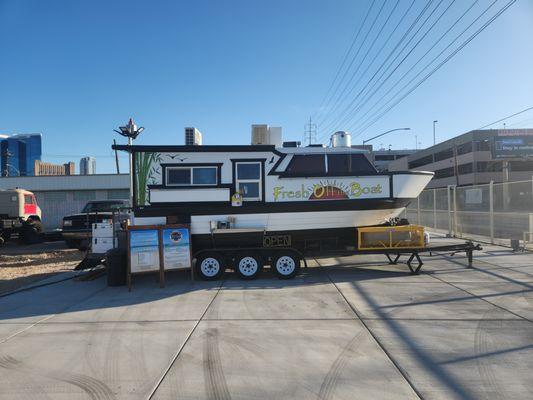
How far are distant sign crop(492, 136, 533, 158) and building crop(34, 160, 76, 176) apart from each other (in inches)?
2380

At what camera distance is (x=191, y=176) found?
991 centimetres

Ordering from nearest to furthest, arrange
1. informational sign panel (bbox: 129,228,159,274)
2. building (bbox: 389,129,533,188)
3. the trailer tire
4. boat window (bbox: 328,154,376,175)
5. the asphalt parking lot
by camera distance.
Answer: the asphalt parking lot < informational sign panel (bbox: 129,228,159,274) < boat window (bbox: 328,154,376,175) < the trailer tire < building (bbox: 389,129,533,188)

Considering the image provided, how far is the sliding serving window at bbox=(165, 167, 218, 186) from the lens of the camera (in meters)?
9.88

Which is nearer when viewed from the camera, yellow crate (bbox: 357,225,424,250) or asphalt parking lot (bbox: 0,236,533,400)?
asphalt parking lot (bbox: 0,236,533,400)

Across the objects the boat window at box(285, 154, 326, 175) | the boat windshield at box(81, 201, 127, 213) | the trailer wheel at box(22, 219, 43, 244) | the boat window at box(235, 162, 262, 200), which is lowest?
the trailer wheel at box(22, 219, 43, 244)

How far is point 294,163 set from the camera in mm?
10078

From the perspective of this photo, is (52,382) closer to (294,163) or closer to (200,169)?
(200,169)

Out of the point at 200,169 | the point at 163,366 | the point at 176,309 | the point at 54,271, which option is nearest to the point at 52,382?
the point at 163,366

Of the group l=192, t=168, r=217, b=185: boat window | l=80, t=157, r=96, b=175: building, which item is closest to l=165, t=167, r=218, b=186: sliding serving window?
l=192, t=168, r=217, b=185: boat window

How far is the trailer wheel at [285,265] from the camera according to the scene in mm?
9906

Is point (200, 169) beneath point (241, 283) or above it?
above

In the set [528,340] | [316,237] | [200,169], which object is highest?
[200,169]

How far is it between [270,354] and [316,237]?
214 inches

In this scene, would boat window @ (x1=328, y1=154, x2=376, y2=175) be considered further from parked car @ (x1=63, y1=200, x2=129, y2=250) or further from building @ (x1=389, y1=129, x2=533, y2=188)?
building @ (x1=389, y1=129, x2=533, y2=188)
